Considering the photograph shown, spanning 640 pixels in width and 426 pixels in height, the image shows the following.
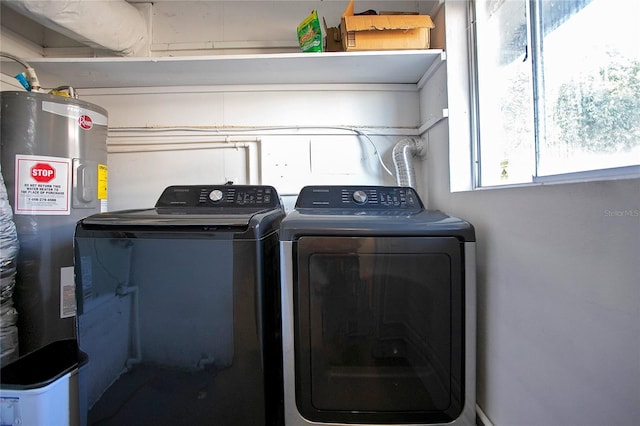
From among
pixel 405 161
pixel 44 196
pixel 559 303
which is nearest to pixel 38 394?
pixel 44 196

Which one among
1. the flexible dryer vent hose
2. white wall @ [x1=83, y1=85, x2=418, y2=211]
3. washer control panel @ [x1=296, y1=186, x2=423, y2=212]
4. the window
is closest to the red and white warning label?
white wall @ [x1=83, y1=85, x2=418, y2=211]

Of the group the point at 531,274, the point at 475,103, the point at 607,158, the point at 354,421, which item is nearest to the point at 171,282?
the point at 354,421

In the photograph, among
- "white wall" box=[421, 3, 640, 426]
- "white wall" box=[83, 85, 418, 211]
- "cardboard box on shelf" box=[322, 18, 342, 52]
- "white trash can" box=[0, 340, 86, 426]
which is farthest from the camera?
"white wall" box=[83, 85, 418, 211]

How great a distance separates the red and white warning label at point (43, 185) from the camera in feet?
3.52

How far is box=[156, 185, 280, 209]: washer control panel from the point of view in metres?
1.26

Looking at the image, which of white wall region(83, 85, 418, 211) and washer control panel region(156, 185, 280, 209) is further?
white wall region(83, 85, 418, 211)

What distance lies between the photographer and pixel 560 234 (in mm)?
625

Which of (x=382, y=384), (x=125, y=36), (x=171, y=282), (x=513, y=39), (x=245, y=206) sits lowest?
(x=382, y=384)

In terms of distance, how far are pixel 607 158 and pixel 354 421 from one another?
1067 millimetres

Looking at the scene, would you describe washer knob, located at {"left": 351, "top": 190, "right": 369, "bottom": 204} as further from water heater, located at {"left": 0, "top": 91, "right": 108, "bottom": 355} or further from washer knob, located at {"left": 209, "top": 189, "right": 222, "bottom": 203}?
water heater, located at {"left": 0, "top": 91, "right": 108, "bottom": 355}

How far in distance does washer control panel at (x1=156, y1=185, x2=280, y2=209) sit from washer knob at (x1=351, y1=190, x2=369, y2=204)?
14.6 inches

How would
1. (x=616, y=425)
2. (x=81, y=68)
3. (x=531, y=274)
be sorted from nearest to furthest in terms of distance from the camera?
(x=616, y=425), (x=531, y=274), (x=81, y=68)

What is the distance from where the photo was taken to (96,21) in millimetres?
1300

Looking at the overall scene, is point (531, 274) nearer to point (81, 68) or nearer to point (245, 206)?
point (245, 206)
